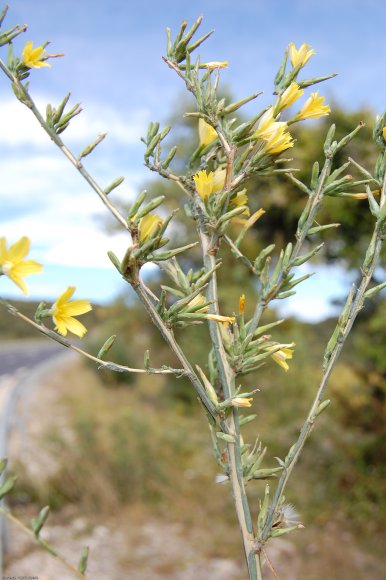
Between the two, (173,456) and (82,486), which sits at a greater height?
(82,486)

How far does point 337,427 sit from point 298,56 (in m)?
6.08

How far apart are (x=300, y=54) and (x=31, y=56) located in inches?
16.8

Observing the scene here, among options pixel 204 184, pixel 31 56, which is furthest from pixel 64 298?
pixel 31 56

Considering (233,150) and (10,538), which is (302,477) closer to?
(10,538)

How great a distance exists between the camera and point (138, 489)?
6539 mm

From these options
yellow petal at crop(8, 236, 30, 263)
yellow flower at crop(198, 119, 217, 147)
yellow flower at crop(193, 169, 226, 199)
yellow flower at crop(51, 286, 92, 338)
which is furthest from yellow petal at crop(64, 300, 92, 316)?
yellow flower at crop(198, 119, 217, 147)

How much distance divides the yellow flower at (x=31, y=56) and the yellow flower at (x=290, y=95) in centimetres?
37

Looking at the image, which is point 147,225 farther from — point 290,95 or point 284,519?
point 284,519

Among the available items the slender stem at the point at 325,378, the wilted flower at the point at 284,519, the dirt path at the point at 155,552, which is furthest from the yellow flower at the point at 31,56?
the dirt path at the point at 155,552

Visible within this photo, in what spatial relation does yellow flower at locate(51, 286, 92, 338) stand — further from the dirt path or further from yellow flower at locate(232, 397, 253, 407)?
the dirt path

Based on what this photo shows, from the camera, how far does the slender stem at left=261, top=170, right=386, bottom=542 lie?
0.91 metres

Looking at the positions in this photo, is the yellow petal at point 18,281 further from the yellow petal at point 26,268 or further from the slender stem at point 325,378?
the slender stem at point 325,378

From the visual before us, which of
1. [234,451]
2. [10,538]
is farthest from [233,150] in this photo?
[10,538]

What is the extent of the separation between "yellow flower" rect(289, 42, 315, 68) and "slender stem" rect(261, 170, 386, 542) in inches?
10.2
